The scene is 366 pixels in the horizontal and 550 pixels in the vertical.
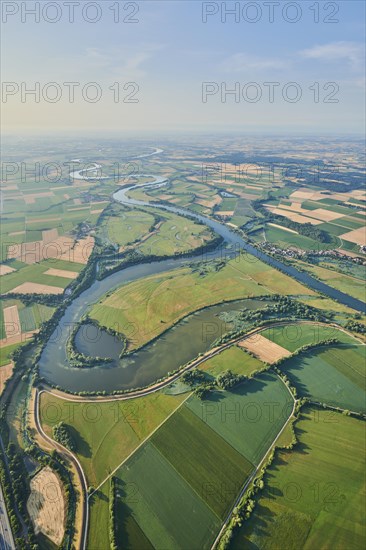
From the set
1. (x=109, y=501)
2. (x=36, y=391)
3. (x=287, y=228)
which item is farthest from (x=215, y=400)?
(x=287, y=228)

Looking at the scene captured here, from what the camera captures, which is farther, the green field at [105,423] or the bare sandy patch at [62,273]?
the bare sandy patch at [62,273]

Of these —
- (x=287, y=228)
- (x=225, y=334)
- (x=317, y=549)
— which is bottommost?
(x=317, y=549)

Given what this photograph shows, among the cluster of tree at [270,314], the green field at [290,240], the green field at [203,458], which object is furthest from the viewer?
the green field at [290,240]

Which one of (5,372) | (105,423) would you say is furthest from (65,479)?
(5,372)

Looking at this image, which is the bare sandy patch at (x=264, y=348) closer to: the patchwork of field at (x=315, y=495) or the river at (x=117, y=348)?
the river at (x=117, y=348)

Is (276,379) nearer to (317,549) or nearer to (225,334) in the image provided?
(225,334)

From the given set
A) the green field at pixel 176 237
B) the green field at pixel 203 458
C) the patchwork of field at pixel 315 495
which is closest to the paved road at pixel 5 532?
the green field at pixel 203 458
